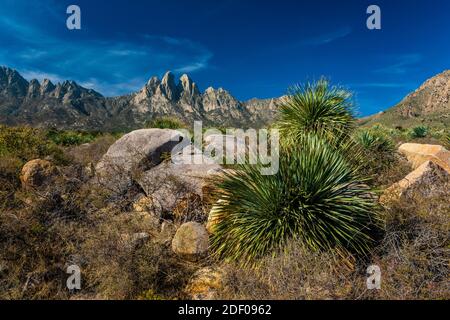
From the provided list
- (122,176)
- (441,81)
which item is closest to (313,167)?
(122,176)

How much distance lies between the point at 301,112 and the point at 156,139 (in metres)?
4.38

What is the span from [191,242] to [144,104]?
310ft

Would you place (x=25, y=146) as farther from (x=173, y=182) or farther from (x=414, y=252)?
(x=414, y=252)

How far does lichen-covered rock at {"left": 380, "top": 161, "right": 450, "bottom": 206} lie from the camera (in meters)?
6.28

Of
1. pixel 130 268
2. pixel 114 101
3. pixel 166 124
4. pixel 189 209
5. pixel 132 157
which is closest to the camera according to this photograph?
pixel 130 268

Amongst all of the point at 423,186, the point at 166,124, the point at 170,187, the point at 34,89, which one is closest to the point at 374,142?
the point at 423,186

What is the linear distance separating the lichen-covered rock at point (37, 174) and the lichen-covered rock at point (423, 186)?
26.7ft

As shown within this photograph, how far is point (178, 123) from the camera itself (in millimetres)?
14914

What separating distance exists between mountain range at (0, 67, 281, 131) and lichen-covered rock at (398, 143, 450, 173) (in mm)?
69761

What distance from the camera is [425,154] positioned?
8.70m

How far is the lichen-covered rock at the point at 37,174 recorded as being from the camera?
27.4 ft

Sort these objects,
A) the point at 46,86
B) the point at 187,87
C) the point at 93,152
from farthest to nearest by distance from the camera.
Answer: the point at 187,87 < the point at 46,86 < the point at 93,152
